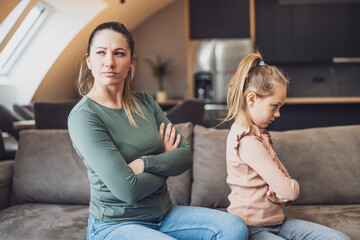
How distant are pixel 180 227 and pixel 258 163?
15.0 inches

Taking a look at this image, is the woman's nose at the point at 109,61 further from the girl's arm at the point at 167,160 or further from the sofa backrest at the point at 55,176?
the sofa backrest at the point at 55,176

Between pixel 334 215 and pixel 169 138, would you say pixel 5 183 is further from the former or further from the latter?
pixel 334 215

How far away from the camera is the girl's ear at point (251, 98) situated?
1.42 metres

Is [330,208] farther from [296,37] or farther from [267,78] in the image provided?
Answer: [296,37]

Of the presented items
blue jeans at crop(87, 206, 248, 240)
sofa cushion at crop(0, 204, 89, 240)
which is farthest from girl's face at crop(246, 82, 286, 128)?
sofa cushion at crop(0, 204, 89, 240)

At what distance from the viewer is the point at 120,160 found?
4.16 feet

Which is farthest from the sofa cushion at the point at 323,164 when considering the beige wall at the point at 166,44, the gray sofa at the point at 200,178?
the beige wall at the point at 166,44

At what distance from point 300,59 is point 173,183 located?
4.99 meters

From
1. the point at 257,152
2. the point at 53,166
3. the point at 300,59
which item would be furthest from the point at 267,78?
the point at 300,59

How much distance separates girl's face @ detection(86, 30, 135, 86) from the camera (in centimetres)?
137

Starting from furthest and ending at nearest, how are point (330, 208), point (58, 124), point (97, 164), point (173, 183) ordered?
point (58, 124) < point (173, 183) < point (330, 208) < point (97, 164)

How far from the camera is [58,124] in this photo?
8.23ft

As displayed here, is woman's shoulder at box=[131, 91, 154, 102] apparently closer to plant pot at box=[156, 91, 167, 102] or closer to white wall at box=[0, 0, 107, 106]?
white wall at box=[0, 0, 107, 106]

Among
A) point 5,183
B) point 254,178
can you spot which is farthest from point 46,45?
point 254,178
